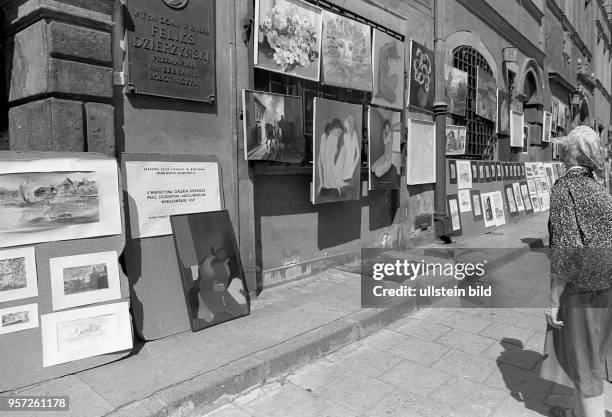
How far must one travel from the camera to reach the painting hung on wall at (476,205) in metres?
9.96

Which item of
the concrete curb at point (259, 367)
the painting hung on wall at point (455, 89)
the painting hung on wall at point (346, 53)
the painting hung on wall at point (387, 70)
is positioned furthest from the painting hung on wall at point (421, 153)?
the concrete curb at point (259, 367)

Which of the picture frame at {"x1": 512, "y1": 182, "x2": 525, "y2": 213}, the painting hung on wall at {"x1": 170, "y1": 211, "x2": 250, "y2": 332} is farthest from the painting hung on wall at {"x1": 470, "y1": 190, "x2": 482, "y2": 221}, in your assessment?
the painting hung on wall at {"x1": 170, "y1": 211, "x2": 250, "y2": 332}

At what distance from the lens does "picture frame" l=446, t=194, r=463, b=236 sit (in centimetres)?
908

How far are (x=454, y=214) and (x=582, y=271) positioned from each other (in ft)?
22.6

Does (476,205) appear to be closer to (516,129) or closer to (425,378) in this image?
(516,129)

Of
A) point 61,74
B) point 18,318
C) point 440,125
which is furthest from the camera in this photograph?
point 440,125

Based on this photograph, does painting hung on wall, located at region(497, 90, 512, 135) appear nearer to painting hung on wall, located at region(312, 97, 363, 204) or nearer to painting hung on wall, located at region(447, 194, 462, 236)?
painting hung on wall, located at region(447, 194, 462, 236)

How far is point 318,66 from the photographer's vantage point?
5836 mm

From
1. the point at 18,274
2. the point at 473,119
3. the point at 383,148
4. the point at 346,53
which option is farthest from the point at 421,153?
the point at 18,274

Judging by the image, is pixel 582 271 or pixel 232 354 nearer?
pixel 582 271

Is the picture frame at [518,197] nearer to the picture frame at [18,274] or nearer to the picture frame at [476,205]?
the picture frame at [476,205]

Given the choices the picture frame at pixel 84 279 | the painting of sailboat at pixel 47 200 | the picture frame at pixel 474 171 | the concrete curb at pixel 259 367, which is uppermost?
the picture frame at pixel 474 171

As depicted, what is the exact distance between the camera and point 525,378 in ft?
11.6

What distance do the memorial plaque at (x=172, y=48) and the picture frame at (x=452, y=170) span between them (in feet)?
20.1
